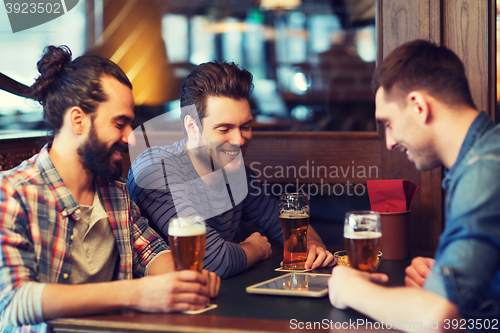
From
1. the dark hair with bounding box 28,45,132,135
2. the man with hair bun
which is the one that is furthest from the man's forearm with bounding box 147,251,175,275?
the dark hair with bounding box 28,45,132,135

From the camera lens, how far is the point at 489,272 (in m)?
0.84

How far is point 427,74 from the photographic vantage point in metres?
1.08

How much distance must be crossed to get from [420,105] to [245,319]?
0.62 meters

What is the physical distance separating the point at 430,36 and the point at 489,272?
143cm

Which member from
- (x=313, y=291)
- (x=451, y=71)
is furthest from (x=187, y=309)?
(x=451, y=71)

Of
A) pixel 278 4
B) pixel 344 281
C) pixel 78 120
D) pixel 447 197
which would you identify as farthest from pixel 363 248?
pixel 278 4

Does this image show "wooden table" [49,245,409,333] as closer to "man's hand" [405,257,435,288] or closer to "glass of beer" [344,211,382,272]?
"glass of beer" [344,211,382,272]

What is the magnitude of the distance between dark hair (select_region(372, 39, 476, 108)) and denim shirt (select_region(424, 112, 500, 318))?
7.4 inches

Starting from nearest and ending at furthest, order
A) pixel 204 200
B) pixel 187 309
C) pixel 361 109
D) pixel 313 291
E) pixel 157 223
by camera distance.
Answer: pixel 187 309 < pixel 313 291 < pixel 157 223 < pixel 204 200 < pixel 361 109

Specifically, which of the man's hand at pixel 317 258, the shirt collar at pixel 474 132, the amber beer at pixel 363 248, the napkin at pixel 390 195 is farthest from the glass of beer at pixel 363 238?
the napkin at pixel 390 195

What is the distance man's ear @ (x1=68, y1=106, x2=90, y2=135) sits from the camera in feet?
4.49

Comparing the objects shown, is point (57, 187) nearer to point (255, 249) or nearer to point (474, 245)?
point (255, 249)

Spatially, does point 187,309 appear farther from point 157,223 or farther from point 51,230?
point 157,223

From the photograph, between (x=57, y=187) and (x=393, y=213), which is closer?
(x=57, y=187)
